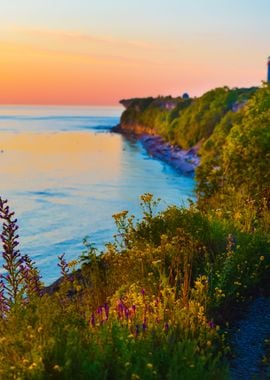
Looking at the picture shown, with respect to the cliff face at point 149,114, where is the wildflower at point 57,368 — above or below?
below

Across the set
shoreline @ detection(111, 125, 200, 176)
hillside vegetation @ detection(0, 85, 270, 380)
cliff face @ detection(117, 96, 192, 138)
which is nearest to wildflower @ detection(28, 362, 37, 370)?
hillside vegetation @ detection(0, 85, 270, 380)

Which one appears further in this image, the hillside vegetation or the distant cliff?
the distant cliff

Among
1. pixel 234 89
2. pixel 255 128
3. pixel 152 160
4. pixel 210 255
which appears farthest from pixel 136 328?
pixel 234 89

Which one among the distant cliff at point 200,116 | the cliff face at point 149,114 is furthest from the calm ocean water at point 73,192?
the cliff face at point 149,114

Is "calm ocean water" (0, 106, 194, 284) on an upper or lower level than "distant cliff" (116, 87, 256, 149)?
lower

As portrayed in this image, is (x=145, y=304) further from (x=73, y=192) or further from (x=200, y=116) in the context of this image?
(x=200, y=116)

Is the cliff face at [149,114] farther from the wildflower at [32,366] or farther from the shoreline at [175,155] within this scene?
the wildflower at [32,366]

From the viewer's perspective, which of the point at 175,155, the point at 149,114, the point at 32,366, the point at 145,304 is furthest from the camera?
the point at 149,114

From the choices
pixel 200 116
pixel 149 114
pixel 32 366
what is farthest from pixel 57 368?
pixel 149 114

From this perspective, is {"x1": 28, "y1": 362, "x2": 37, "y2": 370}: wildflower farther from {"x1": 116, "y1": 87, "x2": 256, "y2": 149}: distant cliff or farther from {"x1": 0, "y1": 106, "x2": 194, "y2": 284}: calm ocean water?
{"x1": 116, "y1": 87, "x2": 256, "y2": 149}: distant cliff

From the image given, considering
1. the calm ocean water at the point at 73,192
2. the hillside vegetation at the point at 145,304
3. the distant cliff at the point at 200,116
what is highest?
the distant cliff at the point at 200,116

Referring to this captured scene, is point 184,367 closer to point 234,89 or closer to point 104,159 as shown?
point 104,159

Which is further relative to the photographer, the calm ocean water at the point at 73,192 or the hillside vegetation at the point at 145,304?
the calm ocean water at the point at 73,192

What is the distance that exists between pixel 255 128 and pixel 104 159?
5112 centimetres
